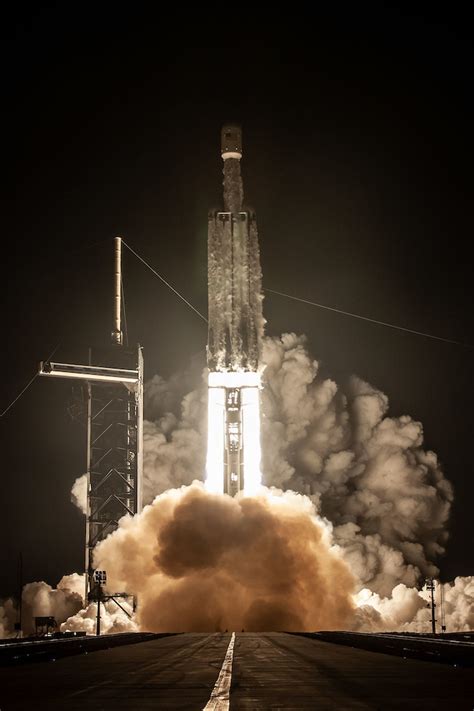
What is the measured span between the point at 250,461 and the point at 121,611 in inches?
1013

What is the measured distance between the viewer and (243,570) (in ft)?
245

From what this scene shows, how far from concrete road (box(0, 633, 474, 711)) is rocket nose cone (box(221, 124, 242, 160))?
162ft

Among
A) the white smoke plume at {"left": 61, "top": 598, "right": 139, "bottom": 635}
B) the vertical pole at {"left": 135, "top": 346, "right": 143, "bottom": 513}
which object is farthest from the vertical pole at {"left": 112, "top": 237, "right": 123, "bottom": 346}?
the white smoke plume at {"left": 61, "top": 598, "right": 139, "bottom": 635}

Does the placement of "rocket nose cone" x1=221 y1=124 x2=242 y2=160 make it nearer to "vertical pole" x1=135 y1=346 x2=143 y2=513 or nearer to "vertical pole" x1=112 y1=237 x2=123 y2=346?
"vertical pole" x1=112 y1=237 x2=123 y2=346

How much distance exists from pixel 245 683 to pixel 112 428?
2963 inches

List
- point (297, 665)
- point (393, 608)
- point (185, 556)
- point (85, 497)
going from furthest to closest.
Answer: point (85, 497)
point (393, 608)
point (185, 556)
point (297, 665)

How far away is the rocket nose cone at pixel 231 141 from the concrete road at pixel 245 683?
162 ft

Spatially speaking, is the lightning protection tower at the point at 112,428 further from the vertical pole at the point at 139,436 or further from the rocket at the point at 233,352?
the rocket at the point at 233,352

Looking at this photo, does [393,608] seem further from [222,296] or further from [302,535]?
[222,296]

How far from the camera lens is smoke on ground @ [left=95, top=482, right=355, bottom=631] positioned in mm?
73500

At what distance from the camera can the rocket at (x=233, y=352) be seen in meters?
78.1

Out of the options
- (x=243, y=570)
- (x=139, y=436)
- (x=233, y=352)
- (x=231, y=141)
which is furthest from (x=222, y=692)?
(x=139, y=436)

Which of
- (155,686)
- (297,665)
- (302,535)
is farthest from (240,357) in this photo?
(155,686)

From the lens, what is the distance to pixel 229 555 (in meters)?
75.0
